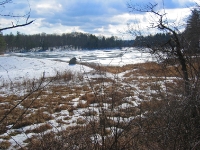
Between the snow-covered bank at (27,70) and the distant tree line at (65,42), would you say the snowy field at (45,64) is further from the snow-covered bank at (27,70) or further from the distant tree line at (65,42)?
the distant tree line at (65,42)

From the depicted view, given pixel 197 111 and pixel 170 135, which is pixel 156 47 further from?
pixel 170 135

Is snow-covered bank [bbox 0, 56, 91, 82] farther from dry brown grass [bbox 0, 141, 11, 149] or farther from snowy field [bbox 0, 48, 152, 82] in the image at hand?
dry brown grass [bbox 0, 141, 11, 149]

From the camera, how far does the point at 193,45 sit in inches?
147

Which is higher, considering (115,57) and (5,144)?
(115,57)

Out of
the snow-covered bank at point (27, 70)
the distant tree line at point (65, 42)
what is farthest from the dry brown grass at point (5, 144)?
the distant tree line at point (65, 42)

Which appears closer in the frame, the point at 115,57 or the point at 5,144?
the point at 115,57

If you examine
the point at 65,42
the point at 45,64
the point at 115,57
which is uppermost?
the point at 65,42

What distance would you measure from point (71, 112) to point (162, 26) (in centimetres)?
474

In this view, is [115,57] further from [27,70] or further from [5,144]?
[27,70]

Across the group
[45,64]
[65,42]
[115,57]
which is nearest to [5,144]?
[115,57]

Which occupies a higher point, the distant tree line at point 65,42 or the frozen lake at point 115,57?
the distant tree line at point 65,42

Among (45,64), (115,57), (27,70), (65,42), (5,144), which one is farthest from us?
(65,42)

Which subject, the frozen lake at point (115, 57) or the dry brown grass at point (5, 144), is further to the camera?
the dry brown grass at point (5, 144)

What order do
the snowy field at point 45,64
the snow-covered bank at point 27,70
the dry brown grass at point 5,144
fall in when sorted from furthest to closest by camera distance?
1. the snow-covered bank at point 27,70
2. the dry brown grass at point 5,144
3. the snowy field at point 45,64
